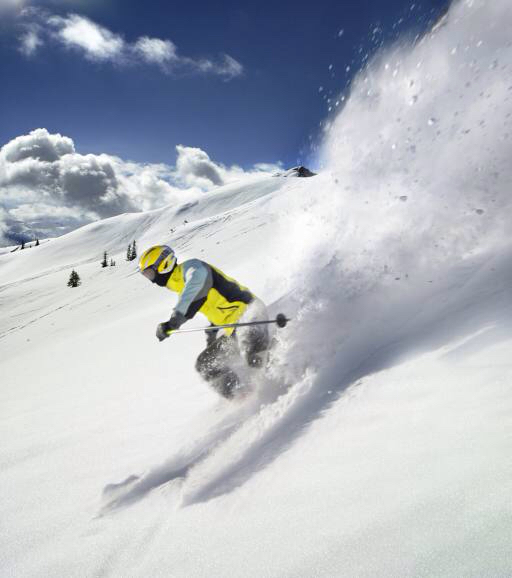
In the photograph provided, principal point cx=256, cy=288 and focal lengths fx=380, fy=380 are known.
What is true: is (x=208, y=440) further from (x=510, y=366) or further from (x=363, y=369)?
Answer: (x=510, y=366)

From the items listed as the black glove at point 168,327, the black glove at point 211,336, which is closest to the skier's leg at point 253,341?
the black glove at point 211,336

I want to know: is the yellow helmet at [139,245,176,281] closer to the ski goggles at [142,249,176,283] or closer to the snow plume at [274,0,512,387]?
the ski goggles at [142,249,176,283]

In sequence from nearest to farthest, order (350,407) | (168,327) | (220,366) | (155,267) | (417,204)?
1. (350,407)
2. (168,327)
3. (155,267)
4. (220,366)
5. (417,204)

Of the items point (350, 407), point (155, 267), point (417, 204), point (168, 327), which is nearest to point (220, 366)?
point (168, 327)

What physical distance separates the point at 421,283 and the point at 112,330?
9.92m

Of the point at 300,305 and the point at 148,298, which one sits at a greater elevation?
the point at 148,298

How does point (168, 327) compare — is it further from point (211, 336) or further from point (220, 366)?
point (211, 336)

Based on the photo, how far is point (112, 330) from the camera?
1207 centimetres

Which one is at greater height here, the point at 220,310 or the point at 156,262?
the point at 156,262

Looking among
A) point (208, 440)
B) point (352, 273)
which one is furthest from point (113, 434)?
point (352, 273)

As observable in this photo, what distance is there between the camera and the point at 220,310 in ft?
15.6

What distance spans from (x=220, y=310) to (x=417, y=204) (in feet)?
12.0

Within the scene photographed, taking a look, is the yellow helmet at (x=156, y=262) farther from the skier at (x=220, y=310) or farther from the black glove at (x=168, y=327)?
the black glove at (x=168, y=327)

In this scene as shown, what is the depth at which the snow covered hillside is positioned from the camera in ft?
5.90
